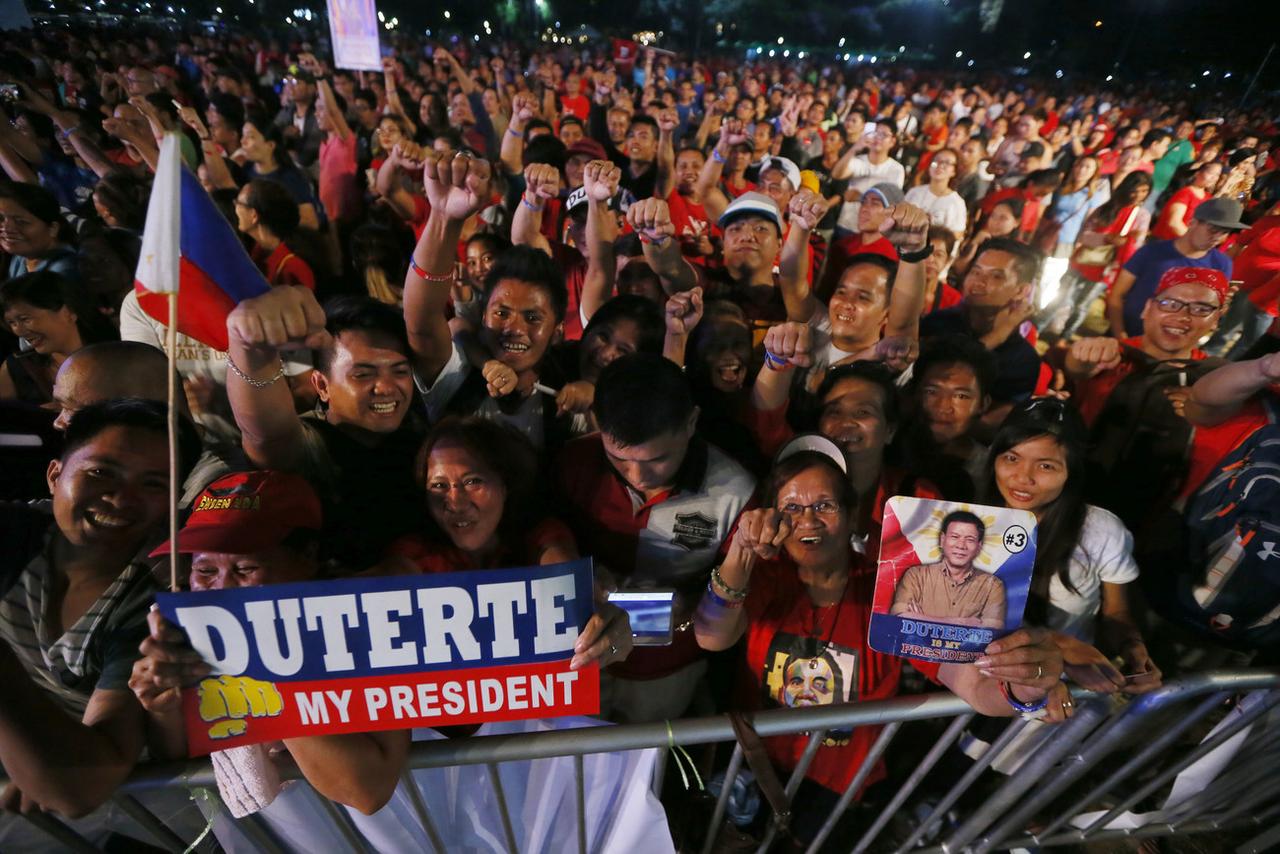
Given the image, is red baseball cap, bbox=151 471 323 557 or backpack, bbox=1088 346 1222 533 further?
backpack, bbox=1088 346 1222 533

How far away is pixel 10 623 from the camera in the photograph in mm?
1555

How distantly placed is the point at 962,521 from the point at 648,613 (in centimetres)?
78

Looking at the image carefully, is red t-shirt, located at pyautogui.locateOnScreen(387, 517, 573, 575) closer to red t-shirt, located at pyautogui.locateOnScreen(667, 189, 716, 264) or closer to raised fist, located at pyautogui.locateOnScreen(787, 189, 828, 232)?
raised fist, located at pyautogui.locateOnScreen(787, 189, 828, 232)

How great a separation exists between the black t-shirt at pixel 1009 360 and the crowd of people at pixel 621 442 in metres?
0.02

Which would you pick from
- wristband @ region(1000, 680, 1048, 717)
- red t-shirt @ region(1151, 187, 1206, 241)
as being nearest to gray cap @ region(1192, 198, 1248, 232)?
red t-shirt @ region(1151, 187, 1206, 241)

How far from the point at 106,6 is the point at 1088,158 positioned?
3017 cm

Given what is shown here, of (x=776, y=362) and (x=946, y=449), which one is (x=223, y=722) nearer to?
(x=776, y=362)

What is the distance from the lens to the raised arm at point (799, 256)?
115 inches

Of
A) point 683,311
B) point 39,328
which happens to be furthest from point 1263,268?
point 39,328

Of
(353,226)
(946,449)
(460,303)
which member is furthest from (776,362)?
(353,226)

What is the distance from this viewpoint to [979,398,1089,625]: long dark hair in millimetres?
1956

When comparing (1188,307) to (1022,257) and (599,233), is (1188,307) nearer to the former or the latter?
(1022,257)

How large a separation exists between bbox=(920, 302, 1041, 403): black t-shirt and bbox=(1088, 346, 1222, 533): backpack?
13.6 inches

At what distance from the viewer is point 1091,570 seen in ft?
6.45
